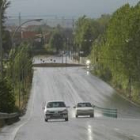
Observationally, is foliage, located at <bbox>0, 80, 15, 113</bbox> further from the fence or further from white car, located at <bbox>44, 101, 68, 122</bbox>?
white car, located at <bbox>44, 101, 68, 122</bbox>

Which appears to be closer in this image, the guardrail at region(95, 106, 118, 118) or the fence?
the fence

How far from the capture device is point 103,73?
5241 inches

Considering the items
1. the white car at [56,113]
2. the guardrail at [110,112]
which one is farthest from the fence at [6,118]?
the guardrail at [110,112]

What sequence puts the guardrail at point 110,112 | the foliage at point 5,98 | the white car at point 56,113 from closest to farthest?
the foliage at point 5,98 → the white car at point 56,113 → the guardrail at point 110,112

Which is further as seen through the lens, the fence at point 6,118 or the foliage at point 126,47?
the foliage at point 126,47

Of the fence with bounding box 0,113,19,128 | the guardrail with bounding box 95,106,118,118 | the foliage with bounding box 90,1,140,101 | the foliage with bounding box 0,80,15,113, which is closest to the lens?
the fence with bounding box 0,113,19,128

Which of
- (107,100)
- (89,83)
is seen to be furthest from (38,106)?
(89,83)

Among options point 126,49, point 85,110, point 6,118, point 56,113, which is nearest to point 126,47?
point 126,49

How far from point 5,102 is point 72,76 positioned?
317 ft

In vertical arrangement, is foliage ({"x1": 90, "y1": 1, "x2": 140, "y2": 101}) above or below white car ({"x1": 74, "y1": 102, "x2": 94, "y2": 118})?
above

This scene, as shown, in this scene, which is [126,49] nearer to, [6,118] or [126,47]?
[126,47]

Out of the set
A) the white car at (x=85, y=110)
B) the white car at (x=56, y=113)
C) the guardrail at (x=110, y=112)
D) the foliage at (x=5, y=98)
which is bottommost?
the guardrail at (x=110, y=112)

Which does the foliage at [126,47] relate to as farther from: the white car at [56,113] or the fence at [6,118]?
the fence at [6,118]

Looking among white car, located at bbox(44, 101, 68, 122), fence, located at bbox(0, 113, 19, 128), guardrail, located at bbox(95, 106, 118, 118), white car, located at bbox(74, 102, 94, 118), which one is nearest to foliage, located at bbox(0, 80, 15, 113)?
fence, located at bbox(0, 113, 19, 128)
